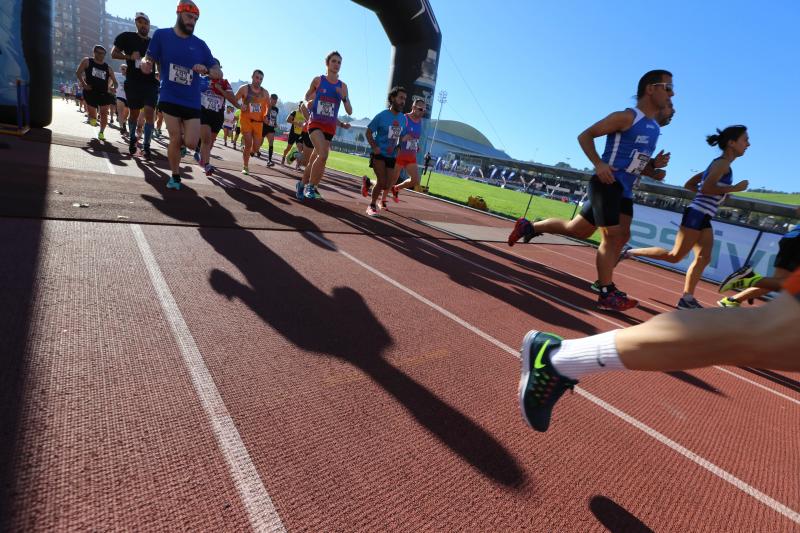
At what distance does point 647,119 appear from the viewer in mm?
4012

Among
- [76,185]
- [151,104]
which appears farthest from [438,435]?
[151,104]

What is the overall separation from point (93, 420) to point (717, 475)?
2.82m

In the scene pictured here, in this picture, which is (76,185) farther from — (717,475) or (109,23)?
(109,23)

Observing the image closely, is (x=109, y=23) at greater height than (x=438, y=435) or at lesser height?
greater

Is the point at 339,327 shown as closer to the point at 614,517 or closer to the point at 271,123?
the point at 614,517

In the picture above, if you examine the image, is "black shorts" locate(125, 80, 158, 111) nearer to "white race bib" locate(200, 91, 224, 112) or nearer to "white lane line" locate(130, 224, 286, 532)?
"white race bib" locate(200, 91, 224, 112)

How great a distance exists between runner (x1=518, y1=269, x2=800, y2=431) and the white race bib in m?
8.62

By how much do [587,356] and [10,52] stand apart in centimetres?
1248

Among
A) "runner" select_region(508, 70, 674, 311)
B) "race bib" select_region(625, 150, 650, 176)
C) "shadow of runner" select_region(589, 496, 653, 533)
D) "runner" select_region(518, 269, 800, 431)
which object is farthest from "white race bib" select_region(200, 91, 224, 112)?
"shadow of runner" select_region(589, 496, 653, 533)

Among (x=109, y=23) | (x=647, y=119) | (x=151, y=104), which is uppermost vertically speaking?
(x=109, y=23)

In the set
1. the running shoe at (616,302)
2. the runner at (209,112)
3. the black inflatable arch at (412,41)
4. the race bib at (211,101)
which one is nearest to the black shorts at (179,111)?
the runner at (209,112)

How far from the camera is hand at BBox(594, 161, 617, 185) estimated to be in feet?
12.6

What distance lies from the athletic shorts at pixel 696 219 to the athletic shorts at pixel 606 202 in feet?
4.66

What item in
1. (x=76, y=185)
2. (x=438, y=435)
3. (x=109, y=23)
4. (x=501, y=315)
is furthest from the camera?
(x=109, y=23)
